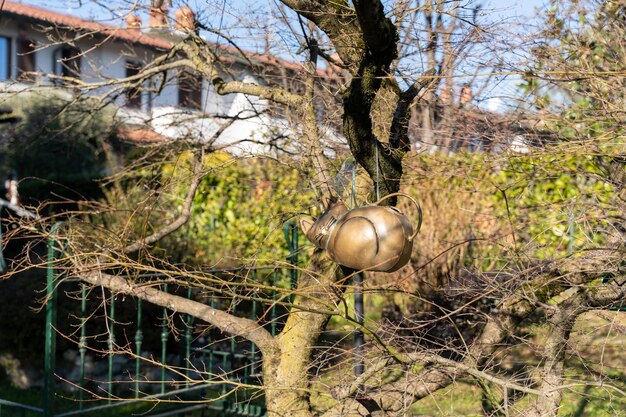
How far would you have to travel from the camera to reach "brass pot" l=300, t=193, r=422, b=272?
3.21 meters

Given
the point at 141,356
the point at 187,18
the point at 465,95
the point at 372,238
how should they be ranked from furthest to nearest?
the point at 141,356
the point at 465,95
the point at 187,18
the point at 372,238

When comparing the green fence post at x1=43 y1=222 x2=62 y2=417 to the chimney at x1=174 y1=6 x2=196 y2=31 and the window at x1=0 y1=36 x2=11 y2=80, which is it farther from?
the window at x1=0 y1=36 x2=11 y2=80

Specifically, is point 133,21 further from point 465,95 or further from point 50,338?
point 50,338

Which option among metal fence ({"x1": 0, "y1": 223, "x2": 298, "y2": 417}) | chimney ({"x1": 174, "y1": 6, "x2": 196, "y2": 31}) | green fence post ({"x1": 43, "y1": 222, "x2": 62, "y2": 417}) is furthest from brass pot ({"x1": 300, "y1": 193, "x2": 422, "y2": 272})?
metal fence ({"x1": 0, "y1": 223, "x2": 298, "y2": 417})

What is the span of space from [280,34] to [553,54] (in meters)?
2.02

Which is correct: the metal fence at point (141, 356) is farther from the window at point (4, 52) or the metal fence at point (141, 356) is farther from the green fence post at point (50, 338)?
the window at point (4, 52)

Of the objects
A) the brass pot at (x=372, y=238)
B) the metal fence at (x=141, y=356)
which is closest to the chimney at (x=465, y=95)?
the metal fence at (x=141, y=356)

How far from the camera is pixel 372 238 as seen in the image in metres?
3.20

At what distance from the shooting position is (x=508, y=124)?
497 cm

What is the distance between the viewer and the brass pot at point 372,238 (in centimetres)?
321

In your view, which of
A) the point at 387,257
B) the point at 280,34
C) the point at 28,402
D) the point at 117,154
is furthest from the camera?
the point at 117,154

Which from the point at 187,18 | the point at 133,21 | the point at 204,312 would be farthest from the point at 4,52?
the point at 204,312

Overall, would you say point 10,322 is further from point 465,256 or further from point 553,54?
point 553,54

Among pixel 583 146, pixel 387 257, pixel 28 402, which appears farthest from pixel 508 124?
pixel 28 402
